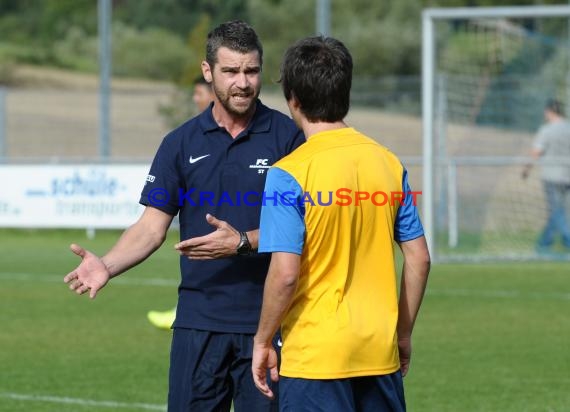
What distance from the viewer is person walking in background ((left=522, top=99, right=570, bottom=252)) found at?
1889cm

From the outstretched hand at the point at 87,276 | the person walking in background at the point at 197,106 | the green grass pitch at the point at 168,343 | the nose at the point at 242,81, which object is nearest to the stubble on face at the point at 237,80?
the nose at the point at 242,81

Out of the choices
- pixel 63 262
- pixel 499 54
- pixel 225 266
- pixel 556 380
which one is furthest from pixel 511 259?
pixel 225 266

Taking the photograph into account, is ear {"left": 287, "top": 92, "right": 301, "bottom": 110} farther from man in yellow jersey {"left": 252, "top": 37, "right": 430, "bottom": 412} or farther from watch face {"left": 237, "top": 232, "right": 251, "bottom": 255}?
watch face {"left": 237, "top": 232, "right": 251, "bottom": 255}

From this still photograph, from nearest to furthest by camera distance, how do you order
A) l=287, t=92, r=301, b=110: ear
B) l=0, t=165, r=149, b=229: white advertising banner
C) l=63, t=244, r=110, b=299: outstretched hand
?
l=287, t=92, r=301, b=110: ear, l=63, t=244, r=110, b=299: outstretched hand, l=0, t=165, r=149, b=229: white advertising banner

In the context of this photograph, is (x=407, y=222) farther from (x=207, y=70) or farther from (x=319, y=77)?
(x=207, y=70)

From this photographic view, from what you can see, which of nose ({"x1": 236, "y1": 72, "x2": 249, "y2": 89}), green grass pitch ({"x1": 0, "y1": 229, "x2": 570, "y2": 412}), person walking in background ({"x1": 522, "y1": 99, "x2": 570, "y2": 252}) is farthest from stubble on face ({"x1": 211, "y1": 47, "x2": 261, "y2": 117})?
person walking in background ({"x1": 522, "y1": 99, "x2": 570, "y2": 252})

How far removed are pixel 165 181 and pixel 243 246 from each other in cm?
56

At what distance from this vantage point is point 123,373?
9641 mm

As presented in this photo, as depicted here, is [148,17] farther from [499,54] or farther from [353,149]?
[353,149]

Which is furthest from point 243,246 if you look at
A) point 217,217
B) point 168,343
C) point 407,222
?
A: point 168,343

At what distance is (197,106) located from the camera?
35.1 ft

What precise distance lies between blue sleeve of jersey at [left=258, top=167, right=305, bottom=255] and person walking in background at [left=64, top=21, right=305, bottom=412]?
0.83 meters

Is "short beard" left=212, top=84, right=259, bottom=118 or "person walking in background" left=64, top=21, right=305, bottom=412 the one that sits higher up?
"short beard" left=212, top=84, right=259, bottom=118

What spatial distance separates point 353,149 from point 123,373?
5.55 meters
